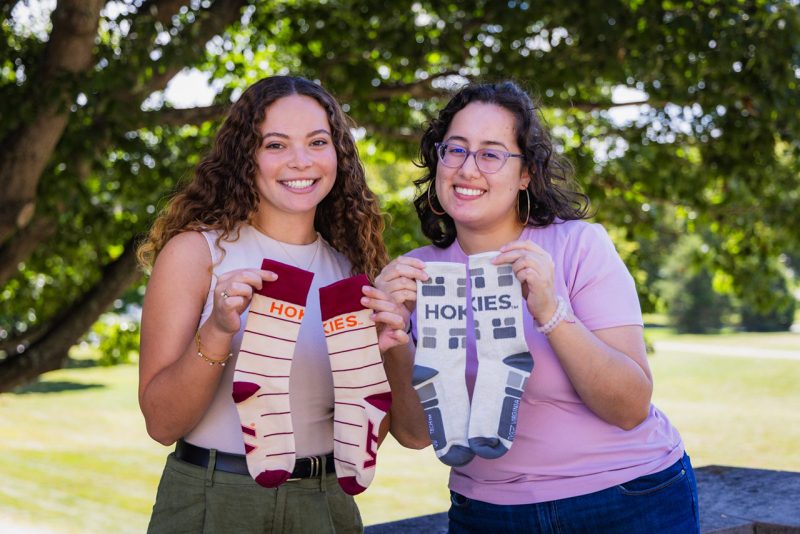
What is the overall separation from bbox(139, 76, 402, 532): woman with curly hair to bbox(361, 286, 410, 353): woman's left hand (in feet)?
0.09

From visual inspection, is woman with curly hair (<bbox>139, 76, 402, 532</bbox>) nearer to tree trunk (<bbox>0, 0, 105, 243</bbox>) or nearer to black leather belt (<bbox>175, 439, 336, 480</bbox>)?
black leather belt (<bbox>175, 439, 336, 480</bbox>)

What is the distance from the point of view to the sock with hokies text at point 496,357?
218 cm

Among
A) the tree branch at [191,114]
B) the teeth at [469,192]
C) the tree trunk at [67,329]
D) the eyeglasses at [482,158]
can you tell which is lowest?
the teeth at [469,192]

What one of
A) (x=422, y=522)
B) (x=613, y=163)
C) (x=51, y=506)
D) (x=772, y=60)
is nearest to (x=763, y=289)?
(x=613, y=163)

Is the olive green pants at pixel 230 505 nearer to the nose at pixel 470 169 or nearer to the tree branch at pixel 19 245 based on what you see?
the nose at pixel 470 169

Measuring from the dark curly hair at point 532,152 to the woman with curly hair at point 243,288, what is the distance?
1.06ft

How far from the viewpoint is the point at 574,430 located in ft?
7.31

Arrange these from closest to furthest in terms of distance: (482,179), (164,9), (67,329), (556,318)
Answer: (556,318) → (482,179) → (164,9) → (67,329)

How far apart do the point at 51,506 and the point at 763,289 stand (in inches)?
408

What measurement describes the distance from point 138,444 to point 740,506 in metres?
16.5

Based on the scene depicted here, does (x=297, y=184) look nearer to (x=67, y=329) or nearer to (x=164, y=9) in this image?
(x=164, y=9)

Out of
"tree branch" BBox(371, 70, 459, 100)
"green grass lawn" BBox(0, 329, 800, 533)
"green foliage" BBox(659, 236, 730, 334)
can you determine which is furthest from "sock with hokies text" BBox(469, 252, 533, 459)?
"green foliage" BBox(659, 236, 730, 334)

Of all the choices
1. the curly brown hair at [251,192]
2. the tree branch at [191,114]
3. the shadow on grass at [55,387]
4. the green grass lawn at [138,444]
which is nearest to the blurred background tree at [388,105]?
the tree branch at [191,114]

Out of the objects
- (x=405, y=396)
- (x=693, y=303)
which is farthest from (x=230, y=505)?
(x=693, y=303)
